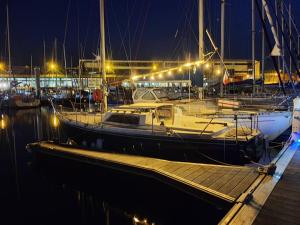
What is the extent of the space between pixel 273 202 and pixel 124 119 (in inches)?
341

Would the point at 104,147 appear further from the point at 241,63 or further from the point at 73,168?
the point at 241,63

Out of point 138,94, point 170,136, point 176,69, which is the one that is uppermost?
point 176,69

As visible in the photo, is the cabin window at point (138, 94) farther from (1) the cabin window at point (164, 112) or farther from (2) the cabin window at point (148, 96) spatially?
(1) the cabin window at point (164, 112)

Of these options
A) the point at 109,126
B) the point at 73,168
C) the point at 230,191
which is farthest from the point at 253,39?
the point at 230,191

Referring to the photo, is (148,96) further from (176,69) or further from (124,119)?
(124,119)

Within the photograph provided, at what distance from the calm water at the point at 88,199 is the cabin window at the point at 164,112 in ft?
12.5

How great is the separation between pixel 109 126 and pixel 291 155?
7.74 metres

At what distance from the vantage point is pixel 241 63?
9606cm

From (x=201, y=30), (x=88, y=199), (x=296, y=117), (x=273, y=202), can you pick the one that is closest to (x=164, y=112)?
(x=88, y=199)

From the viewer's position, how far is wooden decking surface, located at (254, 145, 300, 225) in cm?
573

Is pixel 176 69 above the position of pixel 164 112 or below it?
above

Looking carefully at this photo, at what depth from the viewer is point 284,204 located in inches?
253

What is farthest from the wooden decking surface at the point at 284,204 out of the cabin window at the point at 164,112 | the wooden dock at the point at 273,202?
the cabin window at the point at 164,112

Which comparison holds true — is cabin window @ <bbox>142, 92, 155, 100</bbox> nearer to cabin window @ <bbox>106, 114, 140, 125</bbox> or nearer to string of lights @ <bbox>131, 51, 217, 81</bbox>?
string of lights @ <bbox>131, 51, 217, 81</bbox>
